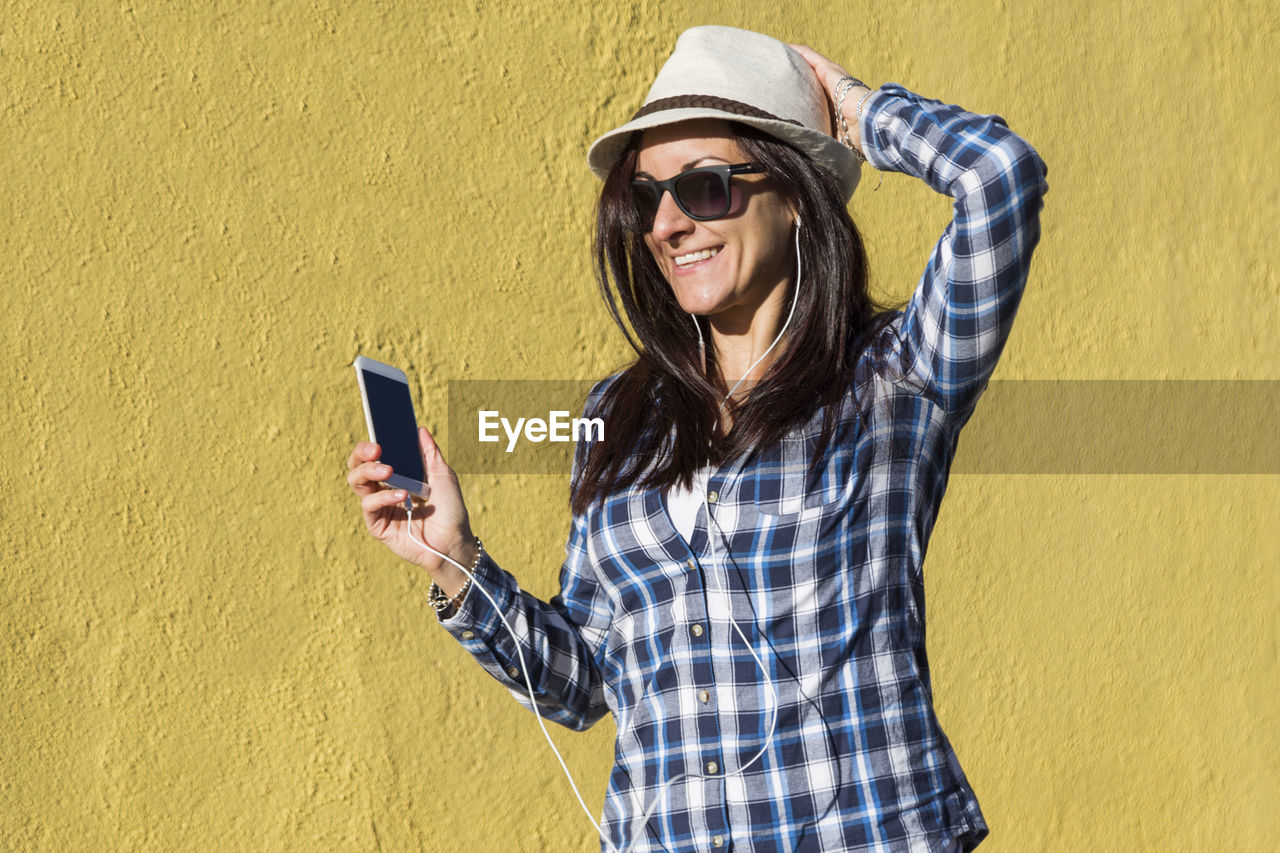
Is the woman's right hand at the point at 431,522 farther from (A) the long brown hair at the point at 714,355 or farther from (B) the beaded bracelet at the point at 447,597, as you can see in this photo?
(A) the long brown hair at the point at 714,355

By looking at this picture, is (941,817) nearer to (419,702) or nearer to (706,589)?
(706,589)

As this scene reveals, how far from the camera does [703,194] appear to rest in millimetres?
1764

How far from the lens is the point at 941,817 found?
5.51ft

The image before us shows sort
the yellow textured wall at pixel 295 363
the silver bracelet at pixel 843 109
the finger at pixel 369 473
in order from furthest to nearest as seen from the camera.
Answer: the yellow textured wall at pixel 295 363 < the silver bracelet at pixel 843 109 < the finger at pixel 369 473

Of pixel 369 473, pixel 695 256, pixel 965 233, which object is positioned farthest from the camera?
pixel 695 256

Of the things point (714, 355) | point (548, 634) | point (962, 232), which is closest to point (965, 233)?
point (962, 232)

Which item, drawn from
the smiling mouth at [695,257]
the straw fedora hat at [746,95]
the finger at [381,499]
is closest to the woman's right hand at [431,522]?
the finger at [381,499]

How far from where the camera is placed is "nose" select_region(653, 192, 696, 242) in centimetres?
177

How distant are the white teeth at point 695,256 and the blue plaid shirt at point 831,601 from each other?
256 mm

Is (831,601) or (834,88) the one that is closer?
(831,601)

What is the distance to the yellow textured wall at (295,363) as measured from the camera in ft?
7.32

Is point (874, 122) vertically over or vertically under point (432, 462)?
over

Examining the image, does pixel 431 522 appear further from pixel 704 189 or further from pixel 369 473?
pixel 704 189

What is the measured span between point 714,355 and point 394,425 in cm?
50
